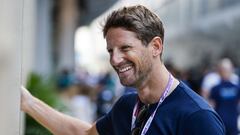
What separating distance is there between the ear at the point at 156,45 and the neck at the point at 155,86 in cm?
7

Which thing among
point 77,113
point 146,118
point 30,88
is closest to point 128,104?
point 146,118

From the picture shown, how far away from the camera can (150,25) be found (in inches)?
146

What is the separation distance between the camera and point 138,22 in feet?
12.0

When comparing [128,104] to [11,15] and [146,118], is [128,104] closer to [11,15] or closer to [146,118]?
[146,118]

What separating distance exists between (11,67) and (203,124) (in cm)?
114

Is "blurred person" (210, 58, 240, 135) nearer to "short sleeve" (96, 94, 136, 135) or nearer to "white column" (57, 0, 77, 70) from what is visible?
A: "short sleeve" (96, 94, 136, 135)

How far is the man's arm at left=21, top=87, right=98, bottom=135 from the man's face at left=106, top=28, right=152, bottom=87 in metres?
0.72

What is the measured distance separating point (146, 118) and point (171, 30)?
1742 inches

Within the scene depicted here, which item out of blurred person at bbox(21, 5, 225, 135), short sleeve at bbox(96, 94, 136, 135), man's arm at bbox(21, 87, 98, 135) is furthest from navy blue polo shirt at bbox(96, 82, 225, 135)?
man's arm at bbox(21, 87, 98, 135)

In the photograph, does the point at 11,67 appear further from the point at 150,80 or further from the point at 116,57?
the point at 150,80

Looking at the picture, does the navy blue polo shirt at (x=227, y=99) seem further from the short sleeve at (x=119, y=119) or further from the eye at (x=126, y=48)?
the eye at (x=126, y=48)

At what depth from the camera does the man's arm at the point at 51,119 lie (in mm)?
4328

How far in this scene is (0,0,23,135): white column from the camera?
3.88m

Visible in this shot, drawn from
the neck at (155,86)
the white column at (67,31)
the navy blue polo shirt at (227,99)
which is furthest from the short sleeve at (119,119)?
the white column at (67,31)
